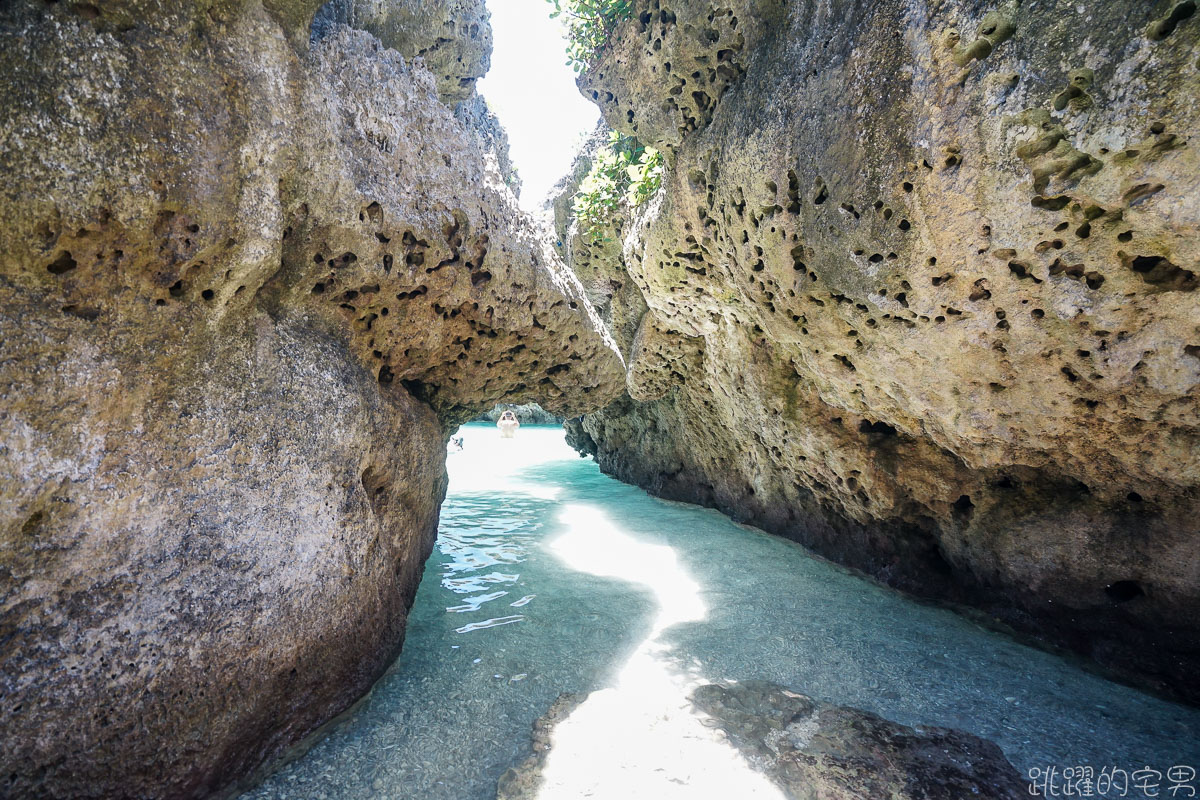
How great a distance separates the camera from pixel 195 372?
273 cm

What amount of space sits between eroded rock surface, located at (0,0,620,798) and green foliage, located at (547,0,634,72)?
127 inches

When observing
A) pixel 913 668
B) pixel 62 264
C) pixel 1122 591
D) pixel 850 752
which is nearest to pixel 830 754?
pixel 850 752

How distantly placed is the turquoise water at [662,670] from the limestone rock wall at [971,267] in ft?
2.46

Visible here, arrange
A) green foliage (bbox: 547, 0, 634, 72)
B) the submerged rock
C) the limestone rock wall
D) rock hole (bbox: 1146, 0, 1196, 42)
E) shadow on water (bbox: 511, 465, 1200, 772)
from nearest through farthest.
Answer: rock hole (bbox: 1146, 0, 1196, 42) → the submerged rock → the limestone rock wall → shadow on water (bbox: 511, 465, 1200, 772) → green foliage (bbox: 547, 0, 634, 72)

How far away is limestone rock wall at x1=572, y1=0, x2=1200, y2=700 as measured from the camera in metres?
2.88

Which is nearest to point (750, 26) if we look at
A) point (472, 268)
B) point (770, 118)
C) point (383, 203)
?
point (770, 118)

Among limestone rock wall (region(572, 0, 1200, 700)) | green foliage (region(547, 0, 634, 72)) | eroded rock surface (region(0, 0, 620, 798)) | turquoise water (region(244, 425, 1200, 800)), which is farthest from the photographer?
green foliage (region(547, 0, 634, 72))

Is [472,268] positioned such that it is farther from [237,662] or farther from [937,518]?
[937,518]

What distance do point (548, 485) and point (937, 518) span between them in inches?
351

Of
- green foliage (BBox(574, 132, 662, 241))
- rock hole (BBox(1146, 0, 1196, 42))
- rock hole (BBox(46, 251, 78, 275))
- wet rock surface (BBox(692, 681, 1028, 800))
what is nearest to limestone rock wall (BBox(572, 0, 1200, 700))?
rock hole (BBox(1146, 0, 1196, 42))

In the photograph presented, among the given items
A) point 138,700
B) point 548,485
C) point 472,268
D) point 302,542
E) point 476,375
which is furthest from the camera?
point 548,485

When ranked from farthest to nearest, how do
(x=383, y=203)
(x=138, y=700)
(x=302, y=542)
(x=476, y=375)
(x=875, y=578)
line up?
1. (x=875, y=578)
2. (x=476, y=375)
3. (x=383, y=203)
4. (x=302, y=542)
5. (x=138, y=700)

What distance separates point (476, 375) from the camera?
5.19 meters

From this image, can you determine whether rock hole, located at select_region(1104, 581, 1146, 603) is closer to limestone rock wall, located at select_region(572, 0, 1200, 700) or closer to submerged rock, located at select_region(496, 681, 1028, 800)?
limestone rock wall, located at select_region(572, 0, 1200, 700)
